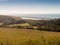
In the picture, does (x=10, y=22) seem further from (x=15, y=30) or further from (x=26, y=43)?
(x=26, y=43)

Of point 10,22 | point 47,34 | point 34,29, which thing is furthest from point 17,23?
point 47,34

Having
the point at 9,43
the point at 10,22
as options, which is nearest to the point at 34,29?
the point at 10,22

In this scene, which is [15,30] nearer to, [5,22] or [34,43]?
[5,22]

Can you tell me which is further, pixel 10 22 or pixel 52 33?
pixel 10 22

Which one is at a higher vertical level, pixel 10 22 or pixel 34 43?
pixel 10 22

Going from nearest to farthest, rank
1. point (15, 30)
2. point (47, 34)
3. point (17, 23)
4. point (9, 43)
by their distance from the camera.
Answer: point (9, 43) < point (47, 34) < point (15, 30) < point (17, 23)

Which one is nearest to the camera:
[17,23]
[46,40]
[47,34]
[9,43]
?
[9,43]
